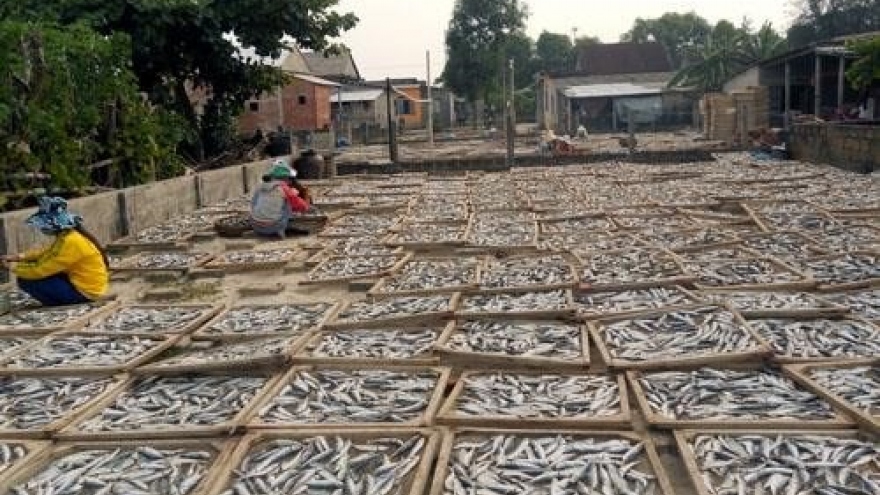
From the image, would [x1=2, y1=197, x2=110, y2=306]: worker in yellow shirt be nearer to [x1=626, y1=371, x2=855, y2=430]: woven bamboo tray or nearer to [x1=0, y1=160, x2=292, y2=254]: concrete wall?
[x1=0, y1=160, x2=292, y2=254]: concrete wall

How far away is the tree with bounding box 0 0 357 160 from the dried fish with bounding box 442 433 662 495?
14051mm

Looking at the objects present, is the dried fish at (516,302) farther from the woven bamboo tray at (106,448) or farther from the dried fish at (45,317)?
the dried fish at (45,317)

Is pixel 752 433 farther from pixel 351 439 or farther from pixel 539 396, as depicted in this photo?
pixel 351 439

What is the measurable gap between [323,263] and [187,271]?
1.60 metres

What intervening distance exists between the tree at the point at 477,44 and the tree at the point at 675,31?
24.7 metres

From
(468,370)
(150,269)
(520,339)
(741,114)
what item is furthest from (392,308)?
(741,114)

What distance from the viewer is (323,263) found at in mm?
9148

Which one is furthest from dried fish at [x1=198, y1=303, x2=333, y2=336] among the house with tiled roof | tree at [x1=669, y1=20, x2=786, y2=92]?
tree at [x1=669, y1=20, x2=786, y2=92]

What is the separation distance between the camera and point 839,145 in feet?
56.9

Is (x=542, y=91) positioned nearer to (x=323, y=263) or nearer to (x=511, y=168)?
(x=511, y=168)

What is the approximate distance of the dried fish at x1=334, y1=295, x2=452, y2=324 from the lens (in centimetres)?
654

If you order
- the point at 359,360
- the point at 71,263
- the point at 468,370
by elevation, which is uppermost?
the point at 71,263

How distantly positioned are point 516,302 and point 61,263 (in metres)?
4.12

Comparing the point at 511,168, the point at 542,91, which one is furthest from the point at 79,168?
the point at 542,91
